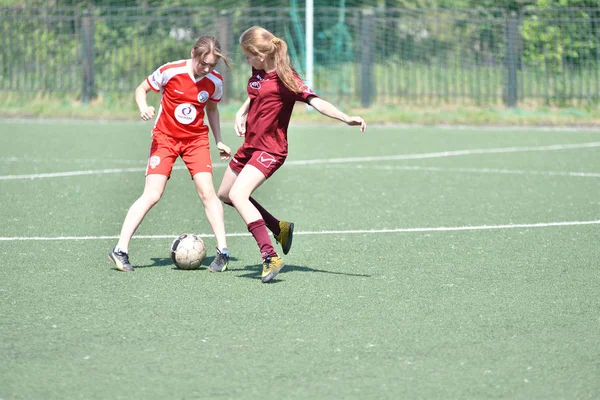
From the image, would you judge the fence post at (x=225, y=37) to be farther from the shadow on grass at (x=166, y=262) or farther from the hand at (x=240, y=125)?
the hand at (x=240, y=125)

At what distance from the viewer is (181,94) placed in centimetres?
709

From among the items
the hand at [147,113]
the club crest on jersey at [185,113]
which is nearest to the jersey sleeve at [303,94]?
the club crest on jersey at [185,113]

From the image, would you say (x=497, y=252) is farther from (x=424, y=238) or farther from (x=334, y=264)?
(x=334, y=264)

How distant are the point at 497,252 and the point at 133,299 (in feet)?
9.62

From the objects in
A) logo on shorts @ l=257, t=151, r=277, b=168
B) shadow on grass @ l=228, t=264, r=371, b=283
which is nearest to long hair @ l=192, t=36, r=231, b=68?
logo on shorts @ l=257, t=151, r=277, b=168

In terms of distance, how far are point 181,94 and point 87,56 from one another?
16456 mm

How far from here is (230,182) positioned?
7.14 m

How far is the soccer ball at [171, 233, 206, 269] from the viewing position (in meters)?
7.06

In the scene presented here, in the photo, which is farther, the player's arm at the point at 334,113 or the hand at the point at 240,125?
the hand at the point at 240,125

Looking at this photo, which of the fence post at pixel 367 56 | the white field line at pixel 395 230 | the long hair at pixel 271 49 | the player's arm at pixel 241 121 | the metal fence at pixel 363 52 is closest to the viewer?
the long hair at pixel 271 49

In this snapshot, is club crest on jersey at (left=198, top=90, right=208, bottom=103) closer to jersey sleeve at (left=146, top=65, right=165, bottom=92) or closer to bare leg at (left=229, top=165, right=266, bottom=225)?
jersey sleeve at (left=146, top=65, right=165, bottom=92)

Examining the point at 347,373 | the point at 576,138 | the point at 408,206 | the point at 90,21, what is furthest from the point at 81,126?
the point at 347,373

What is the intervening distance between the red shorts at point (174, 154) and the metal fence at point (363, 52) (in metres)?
15.3

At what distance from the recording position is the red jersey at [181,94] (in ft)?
23.2
